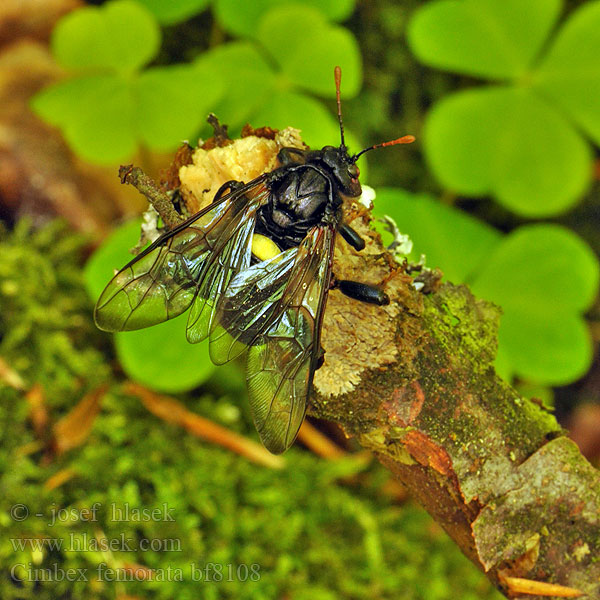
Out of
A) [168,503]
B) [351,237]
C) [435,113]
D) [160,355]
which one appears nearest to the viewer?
[351,237]

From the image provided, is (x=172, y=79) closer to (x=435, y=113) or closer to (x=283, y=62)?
(x=283, y=62)

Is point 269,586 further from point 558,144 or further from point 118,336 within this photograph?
point 558,144

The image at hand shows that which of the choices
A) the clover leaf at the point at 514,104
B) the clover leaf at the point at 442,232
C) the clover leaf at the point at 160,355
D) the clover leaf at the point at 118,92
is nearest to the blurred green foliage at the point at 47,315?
the clover leaf at the point at 160,355

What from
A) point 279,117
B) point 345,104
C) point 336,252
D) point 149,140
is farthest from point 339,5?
point 336,252

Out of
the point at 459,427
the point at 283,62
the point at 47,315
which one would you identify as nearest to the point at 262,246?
the point at 459,427

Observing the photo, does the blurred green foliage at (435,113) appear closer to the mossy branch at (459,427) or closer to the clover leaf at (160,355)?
the clover leaf at (160,355)

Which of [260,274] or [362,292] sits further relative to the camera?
[260,274]
